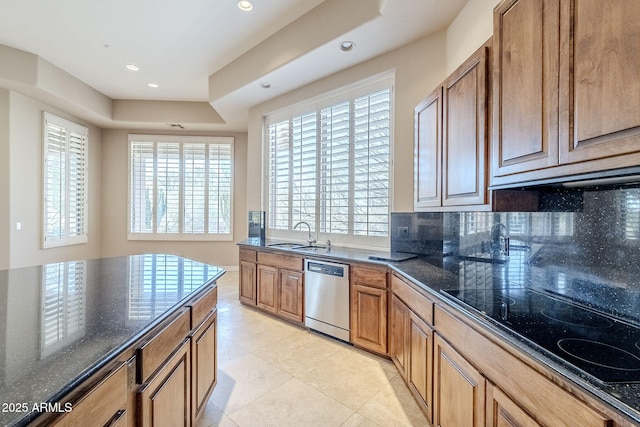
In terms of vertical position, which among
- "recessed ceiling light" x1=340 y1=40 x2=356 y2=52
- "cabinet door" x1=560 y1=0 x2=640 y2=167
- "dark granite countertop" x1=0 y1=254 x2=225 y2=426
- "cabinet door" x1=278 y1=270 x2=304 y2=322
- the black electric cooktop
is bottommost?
"cabinet door" x1=278 y1=270 x2=304 y2=322

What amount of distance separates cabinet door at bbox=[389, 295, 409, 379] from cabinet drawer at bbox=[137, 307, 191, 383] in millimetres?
1473

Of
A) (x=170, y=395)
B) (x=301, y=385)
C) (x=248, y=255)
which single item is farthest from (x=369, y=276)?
(x=248, y=255)

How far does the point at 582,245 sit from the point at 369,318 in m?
1.69

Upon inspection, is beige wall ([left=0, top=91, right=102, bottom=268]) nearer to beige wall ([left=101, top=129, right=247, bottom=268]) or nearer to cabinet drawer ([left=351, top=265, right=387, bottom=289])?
beige wall ([left=101, top=129, right=247, bottom=268])

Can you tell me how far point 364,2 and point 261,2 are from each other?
1030 millimetres

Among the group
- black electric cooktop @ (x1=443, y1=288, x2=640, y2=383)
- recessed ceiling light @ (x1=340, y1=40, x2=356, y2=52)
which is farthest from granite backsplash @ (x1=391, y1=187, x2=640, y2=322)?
recessed ceiling light @ (x1=340, y1=40, x2=356, y2=52)

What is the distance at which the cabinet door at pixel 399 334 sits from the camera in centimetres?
215

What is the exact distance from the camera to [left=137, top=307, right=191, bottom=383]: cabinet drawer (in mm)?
1095

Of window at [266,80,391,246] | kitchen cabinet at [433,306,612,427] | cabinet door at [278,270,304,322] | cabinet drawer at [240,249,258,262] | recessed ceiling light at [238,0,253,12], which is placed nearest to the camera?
kitchen cabinet at [433,306,612,427]

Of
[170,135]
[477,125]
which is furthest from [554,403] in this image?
[170,135]

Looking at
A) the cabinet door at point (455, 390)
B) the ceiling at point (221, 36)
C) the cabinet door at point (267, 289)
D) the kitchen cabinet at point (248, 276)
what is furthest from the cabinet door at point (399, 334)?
the ceiling at point (221, 36)

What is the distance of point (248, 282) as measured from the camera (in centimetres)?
396

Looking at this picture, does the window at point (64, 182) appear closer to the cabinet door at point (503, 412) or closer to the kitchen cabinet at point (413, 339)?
the kitchen cabinet at point (413, 339)

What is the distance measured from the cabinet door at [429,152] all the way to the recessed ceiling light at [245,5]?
1.95m
